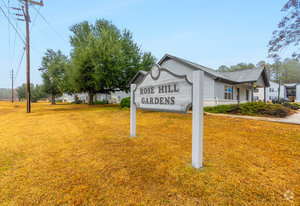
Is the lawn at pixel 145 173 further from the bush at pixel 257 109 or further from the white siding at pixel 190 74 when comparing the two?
the white siding at pixel 190 74

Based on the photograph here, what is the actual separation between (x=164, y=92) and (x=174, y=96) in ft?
1.18

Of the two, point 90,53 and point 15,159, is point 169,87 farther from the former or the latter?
point 90,53

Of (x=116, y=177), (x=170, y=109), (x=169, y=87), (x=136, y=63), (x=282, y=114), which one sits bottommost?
(x=116, y=177)

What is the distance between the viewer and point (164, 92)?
3.28 meters

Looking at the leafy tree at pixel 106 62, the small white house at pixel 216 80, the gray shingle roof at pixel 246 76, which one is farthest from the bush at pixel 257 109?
the leafy tree at pixel 106 62

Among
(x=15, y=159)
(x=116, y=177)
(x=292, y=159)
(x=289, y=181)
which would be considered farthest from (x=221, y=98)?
(x=15, y=159)

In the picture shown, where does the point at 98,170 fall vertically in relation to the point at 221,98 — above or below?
below

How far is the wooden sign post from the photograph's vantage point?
2484 mm

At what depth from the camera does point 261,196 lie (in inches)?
67.6

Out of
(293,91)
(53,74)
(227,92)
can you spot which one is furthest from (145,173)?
(293,91)

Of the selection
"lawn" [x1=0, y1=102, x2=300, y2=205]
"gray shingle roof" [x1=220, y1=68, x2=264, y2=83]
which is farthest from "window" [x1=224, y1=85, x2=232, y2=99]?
"lawn" [x1=0, y1=102, x2=300, y2=205]

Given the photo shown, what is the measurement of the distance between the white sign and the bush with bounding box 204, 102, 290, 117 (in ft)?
26.1

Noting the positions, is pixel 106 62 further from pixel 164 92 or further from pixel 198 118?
pixel 198 118

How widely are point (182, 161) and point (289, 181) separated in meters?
1.58
